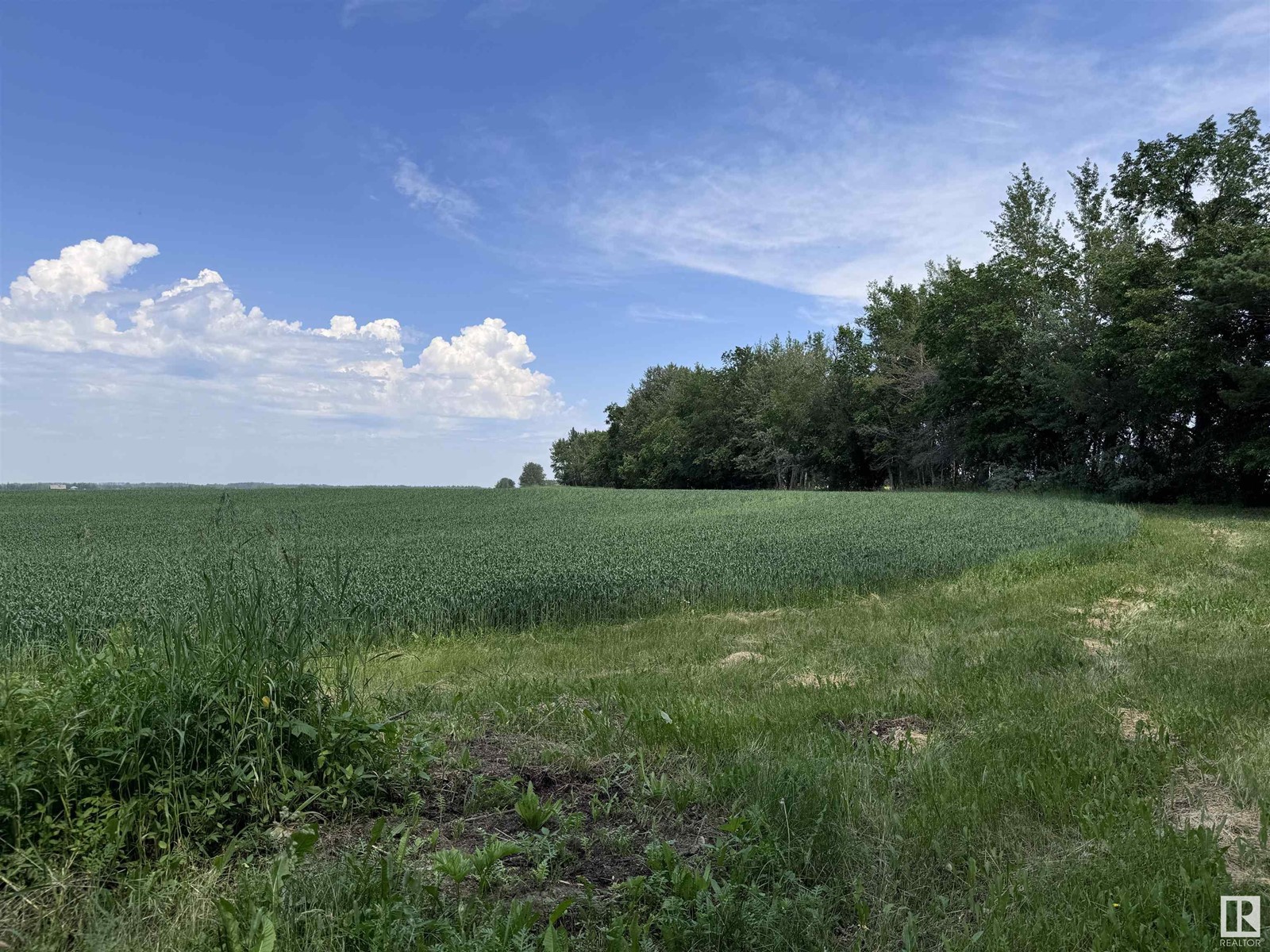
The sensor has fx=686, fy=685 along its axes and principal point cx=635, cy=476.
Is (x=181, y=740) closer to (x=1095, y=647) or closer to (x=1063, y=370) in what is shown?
(x=1095, y=647)

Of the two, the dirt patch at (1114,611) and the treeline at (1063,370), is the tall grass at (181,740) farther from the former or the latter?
the treeline at (1063,370)

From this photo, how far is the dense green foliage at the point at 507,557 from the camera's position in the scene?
28.9 ft

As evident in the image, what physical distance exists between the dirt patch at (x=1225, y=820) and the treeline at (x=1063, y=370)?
2611 centimetres

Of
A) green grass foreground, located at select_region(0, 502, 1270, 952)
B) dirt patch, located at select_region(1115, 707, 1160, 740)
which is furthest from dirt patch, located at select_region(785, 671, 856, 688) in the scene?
dirt patch, located at select_region(1115, 707, 1160, 740)

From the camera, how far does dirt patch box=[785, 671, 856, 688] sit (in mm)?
6484

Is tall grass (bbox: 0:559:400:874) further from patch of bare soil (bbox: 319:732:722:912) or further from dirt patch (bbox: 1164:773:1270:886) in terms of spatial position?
dirt patch (bbox: 1164:773:1270:886)

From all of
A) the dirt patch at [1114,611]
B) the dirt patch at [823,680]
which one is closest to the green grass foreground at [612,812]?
the dirt patch at [823,680]

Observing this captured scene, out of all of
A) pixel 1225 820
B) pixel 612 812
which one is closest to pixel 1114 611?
pixel 1225 820

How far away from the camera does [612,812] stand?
384 cm

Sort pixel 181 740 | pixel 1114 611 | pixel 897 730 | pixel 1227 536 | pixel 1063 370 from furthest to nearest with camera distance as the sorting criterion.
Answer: pixel 1063 370, pixel 1227 536, pixel 1114 611, pixel 897 730, pixel 181 740

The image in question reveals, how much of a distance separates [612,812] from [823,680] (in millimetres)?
3572

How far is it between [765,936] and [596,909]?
2.34ft

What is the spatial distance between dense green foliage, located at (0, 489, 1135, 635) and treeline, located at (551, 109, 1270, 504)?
20.2 ft

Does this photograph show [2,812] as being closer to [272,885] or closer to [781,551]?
[272,885]
